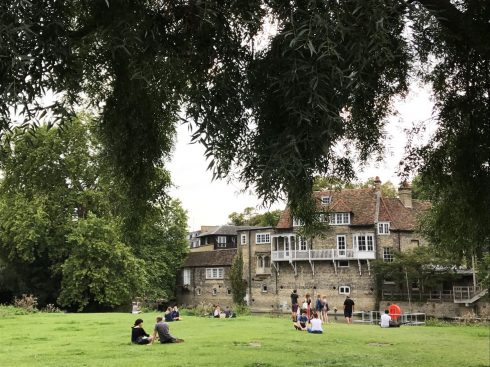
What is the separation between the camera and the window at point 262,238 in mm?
61750

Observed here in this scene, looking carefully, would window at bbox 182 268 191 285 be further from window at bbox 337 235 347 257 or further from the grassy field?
the grassy field

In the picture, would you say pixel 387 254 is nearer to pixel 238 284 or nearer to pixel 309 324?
pixel 238 284

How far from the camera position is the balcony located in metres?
54.2

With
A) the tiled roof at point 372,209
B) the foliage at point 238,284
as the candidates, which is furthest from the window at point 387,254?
the foliage at point 238,284

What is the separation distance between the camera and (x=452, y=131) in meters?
9.91

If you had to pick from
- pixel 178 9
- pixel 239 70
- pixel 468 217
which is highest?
pixel 178 9

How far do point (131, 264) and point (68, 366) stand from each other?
3402cm

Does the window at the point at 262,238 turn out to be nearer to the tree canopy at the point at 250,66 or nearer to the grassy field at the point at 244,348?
the grassy field at the point at 244,348

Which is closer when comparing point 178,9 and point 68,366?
point 178,9

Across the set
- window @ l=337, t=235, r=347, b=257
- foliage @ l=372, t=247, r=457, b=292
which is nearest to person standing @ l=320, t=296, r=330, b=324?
foliage @ l=372, t=247, r=457, b=292

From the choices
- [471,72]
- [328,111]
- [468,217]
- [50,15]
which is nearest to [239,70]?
[328,111]

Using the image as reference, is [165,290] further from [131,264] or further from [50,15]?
[50,15]

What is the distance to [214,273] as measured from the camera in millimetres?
66625

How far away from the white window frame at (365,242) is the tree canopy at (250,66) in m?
46.5
